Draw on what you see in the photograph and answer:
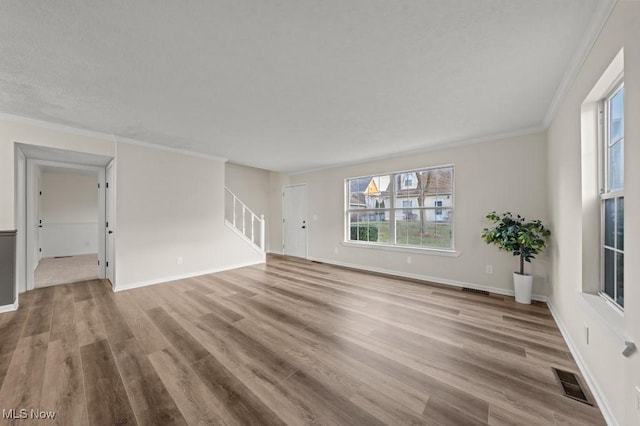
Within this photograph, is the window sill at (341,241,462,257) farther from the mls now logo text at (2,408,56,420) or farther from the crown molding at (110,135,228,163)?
the mls now logo text at (2,408,56,420)

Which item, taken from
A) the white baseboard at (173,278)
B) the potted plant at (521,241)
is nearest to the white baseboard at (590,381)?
the potted plant at (521,241)

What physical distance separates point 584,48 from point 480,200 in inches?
93.6

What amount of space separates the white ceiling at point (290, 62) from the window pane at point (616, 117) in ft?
1.39

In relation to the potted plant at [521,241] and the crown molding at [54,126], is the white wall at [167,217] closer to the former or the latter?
the crown molding at [54,126]

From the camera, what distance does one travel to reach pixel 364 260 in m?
5.09

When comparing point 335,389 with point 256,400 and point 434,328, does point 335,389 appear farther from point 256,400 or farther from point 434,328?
Result: point 434,328

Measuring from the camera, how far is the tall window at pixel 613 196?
1.56m

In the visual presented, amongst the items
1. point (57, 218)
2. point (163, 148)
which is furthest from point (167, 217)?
point (57, 218)

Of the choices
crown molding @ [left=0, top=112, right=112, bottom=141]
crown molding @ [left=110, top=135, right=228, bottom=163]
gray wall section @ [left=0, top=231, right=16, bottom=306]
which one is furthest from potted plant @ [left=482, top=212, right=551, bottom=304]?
gray wall section @ [left=0, top=231, right=16, bottom=306]

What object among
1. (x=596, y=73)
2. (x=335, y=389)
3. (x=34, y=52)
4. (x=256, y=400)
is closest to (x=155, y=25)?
(x=34, y=52)

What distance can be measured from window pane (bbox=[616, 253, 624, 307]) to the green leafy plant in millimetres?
1450

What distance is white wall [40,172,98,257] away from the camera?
6301 mm

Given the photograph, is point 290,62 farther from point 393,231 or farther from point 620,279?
point 393,231

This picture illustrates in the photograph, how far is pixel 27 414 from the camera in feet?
4.58
